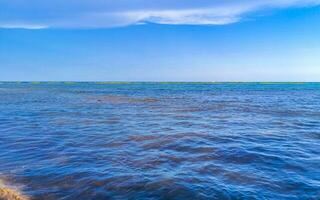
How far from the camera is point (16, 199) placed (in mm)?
5977

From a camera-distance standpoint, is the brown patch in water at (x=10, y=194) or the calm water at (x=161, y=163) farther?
the calm water at (x=161, y=163)

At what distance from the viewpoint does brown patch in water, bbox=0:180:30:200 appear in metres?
6.02

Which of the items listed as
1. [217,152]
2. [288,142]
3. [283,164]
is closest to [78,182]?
[217,152]

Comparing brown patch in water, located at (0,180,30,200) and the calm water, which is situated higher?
brown patch in water, located at (0,180,30,200)

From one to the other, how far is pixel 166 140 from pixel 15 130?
7.77m

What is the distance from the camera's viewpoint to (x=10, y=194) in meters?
6.18

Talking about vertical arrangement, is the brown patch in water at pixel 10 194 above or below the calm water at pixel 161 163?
above

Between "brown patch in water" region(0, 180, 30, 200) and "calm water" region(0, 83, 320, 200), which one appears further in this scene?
"calm water" region(0, 83, 320, 200)

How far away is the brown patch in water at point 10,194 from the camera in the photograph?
6.02 metres

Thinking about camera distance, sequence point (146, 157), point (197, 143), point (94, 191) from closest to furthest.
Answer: point (94, 191) → point (146, 157) → point (197, 143)

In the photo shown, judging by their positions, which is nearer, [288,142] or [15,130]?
[288,142]

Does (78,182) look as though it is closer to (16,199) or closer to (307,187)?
(16,199)

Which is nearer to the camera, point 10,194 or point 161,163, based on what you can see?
point 10,194

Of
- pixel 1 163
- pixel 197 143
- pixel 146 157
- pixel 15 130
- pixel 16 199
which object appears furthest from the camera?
pixel 15 130
